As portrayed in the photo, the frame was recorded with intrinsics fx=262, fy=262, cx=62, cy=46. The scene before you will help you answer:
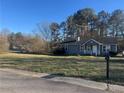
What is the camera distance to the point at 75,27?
83625 mm

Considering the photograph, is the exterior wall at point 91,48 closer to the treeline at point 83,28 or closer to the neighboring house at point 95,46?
the neighboring house at point 95,46

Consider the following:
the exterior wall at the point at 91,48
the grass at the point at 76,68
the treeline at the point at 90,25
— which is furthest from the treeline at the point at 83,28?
the grass at the point at 76,68

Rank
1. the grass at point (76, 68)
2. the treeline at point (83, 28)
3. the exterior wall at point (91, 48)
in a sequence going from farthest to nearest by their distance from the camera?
the treeline at point (83, 28) < the exterior wall at point (91, 48) < the grass at point (76, 68)

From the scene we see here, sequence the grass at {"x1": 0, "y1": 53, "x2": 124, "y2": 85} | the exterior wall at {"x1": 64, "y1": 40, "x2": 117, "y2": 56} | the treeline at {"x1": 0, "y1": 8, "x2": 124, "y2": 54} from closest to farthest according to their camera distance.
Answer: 1. the grass at {"x1": 0, "y1": 53, "x2": 124, "y2": 85}
2. the exterior wall at {"x1": 64, "y1": 40, "x2": 117, "y2": 56}
3. the treeline at {"x1": 0, "y1": 8, "x2": 124, "y2": 54}

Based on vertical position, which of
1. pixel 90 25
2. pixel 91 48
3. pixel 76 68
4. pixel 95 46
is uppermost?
pixel 90 25

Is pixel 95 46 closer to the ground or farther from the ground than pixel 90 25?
closer to the ground

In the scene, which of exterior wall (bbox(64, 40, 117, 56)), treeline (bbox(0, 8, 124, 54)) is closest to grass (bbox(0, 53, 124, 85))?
exterior wall (bbox(64, 40, 117, 56))

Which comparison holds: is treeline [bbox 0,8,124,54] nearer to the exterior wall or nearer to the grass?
the exterior wall

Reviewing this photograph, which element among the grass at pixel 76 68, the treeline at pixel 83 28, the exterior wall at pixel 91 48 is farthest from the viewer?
the treeline at pixel 83 28

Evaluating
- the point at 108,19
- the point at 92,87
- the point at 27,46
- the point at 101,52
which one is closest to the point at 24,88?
the point at 92,87

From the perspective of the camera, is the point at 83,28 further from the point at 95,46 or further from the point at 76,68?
the point at 76,68

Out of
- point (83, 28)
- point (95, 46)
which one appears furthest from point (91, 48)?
point (83, 28)

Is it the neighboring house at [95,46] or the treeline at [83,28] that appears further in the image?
the treeline at [83,28]

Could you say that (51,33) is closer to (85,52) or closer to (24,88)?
(85,52)
